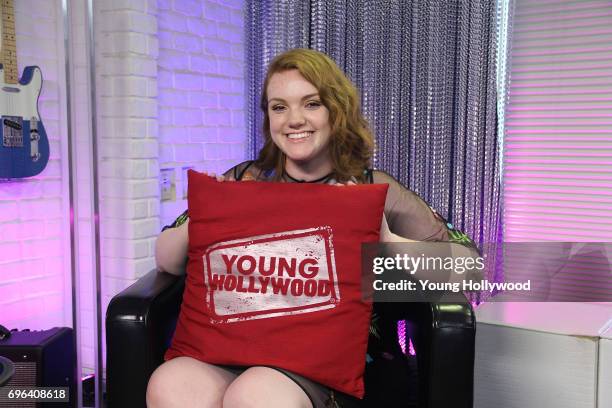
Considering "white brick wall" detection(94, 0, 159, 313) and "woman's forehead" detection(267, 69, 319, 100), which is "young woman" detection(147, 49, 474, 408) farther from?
"white brick wall" detection(94, 0, 159, 313)

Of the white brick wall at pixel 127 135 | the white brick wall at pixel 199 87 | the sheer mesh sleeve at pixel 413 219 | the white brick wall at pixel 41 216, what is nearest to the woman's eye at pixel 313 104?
the sheer mesh sleeve at pixel 413 219

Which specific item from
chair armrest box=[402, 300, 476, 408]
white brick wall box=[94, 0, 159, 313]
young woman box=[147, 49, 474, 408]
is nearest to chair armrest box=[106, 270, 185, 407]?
young woman box=[147, 49, 474, 408]

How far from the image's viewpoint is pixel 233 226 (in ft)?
5.32

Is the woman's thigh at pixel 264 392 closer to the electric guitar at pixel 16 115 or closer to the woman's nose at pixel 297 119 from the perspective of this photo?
the woman's nose at pixel 297 119

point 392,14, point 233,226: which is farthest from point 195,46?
point 233,226

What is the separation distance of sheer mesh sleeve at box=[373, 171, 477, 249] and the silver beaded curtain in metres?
0.70

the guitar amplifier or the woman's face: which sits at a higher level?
the woman's face

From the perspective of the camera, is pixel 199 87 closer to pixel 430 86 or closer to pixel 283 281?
pixel 430 86

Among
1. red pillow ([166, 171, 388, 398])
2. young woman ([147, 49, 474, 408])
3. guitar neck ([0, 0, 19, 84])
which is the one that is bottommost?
red pillow ([166, 171, 388, 398])

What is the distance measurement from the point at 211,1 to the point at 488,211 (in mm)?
1587

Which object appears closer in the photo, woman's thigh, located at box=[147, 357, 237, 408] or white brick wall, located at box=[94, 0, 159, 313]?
woman's thigh, located at box=[147, 357, 237, 408]

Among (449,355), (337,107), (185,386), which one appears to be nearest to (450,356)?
(449,355)

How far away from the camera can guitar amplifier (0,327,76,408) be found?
83.3 inches

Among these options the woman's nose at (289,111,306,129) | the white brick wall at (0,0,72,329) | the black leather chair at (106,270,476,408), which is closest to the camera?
the black leather chair at (106,270,476,408)
